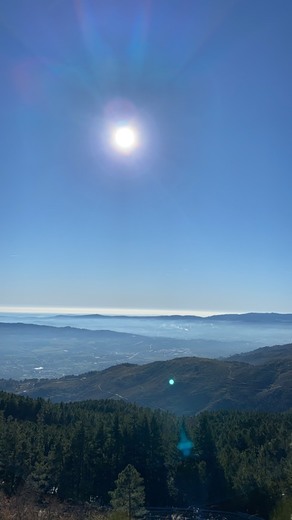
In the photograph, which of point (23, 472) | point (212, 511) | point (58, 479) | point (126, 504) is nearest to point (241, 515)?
point (212, 511)

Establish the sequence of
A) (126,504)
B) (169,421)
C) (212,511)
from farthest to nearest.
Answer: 1. (169,421)
2. (212,511)
3. (126,504)

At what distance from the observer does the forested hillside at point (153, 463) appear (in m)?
57.3

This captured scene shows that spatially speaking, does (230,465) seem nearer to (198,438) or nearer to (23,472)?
(198,438)

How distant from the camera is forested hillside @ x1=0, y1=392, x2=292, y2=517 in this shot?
5728cm

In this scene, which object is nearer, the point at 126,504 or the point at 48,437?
the point at 126,504

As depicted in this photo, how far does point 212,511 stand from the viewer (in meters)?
56.3

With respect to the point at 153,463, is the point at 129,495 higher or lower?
higher

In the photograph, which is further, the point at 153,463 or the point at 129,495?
the point at 153,463

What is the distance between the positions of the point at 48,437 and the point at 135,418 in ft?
58.4

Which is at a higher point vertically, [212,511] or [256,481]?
[256,481]

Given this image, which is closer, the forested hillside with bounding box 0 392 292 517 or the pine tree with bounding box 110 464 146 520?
the pine tree with bounding box 110 464 146 520

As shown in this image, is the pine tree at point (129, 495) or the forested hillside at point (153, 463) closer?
the pine tree at point (129, 495)

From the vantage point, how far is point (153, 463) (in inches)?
2618

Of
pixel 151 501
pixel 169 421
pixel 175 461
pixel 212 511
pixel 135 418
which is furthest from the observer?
pixel 169 421
